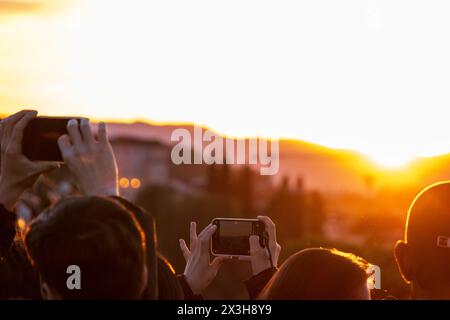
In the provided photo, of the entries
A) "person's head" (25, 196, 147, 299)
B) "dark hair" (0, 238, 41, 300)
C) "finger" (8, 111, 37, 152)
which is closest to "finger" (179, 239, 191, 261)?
"dark hair" (0, 238, 41, 300)

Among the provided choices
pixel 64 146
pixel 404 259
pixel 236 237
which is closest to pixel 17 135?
pixel 64 146

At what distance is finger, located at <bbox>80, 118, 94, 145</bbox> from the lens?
3146 mm

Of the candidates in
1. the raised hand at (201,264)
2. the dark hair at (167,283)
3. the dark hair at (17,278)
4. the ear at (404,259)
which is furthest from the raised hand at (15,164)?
the ear at (404,259)

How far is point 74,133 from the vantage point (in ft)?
10.4

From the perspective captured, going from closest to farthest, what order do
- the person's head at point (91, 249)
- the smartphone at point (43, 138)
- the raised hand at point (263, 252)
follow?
the person's head at point (91, 249), the smartphone at point (43, 138), the raised hand at point (263, 252)

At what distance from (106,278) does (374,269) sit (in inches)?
49.0

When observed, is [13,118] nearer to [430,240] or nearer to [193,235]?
[193,235]

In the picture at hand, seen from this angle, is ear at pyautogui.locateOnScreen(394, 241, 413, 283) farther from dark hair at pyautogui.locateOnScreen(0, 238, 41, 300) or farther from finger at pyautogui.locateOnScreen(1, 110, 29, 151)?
finger at pyautogui.locateOnScreen(1, 110, 29, 151)

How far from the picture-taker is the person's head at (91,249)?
2.80 meters

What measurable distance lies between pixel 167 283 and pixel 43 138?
663 millimetres

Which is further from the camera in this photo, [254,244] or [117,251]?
[254,244]

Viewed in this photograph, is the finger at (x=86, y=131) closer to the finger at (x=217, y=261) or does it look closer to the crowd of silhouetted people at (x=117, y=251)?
the crowd of silhouetted people at (x=117, y=251)

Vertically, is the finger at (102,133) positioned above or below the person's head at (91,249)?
above

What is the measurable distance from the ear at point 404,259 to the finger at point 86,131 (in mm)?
1255
